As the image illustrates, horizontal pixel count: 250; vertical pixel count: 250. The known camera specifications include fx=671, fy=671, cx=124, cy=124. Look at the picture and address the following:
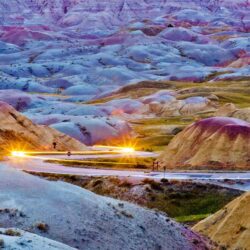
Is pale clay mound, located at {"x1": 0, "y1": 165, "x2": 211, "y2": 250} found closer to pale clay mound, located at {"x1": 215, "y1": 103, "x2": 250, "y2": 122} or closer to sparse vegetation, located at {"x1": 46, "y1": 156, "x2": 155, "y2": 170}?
sparse vegetation, located at {"x1": 46, "y1": 156, "x2": 155, "y2": 170}

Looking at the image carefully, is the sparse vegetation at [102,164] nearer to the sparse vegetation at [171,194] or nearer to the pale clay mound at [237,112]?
the sparse vegetation at [171,194]

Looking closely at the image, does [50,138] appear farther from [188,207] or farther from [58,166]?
[188,207]

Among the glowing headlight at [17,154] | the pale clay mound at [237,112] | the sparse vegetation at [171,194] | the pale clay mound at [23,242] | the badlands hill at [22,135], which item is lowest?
the pale clay mound at [23,242]

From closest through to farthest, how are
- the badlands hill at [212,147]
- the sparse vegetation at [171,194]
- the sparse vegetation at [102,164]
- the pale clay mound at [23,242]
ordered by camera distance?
1. the pale clay mound at [23,242]
2. the sparse vegetation at [171,194]
3. the badlands hill at [212,147]
4. the sparse vegetation at [102,164]

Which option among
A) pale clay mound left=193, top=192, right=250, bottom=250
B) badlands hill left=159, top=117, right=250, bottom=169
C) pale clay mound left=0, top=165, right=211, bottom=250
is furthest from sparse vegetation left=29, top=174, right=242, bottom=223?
pale clay mound left=0, top=165, right=211, bottom=250

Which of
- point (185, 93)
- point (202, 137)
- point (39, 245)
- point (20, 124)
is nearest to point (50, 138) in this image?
point (20, 124)

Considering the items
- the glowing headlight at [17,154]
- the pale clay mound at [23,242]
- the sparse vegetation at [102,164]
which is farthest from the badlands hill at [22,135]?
the pale clay mound at [23,242]
